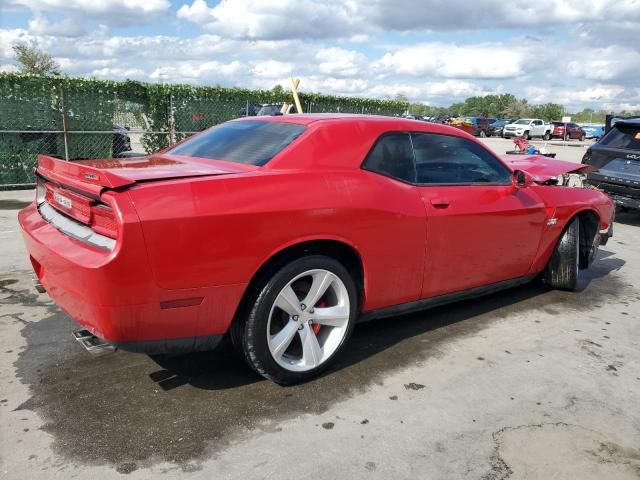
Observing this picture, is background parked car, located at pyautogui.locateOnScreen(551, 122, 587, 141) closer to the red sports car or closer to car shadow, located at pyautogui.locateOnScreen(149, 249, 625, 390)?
car shadow, located at pyautogui.locateOnScreen(149, 249, 625, 390)

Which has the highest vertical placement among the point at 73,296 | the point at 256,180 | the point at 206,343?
the point at 256,180

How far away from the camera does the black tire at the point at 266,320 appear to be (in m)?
2.89

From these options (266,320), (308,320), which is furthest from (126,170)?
(308,320)

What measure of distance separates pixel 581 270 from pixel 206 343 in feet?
15.3

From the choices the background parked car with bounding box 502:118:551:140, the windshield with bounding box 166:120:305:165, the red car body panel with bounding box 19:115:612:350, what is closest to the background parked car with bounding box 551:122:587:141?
the background parked car with bounding box 502:118:551:140

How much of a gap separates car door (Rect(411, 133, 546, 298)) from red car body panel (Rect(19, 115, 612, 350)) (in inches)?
0.5

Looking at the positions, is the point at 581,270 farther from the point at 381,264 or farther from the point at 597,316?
the point at 381,264

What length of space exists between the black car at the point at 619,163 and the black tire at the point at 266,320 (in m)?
7.14

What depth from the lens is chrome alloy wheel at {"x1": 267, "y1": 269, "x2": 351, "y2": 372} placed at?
120 inches

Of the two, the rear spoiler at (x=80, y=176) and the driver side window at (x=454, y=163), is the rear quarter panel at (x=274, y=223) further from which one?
the driver side window at (x=454, y=163)

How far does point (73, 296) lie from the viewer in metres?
2.71

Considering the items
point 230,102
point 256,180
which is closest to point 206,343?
point 256,180

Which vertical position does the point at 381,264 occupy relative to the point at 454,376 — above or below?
above

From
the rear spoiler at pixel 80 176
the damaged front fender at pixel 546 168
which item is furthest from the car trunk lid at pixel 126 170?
the damaged front fender at pixel 546 168
